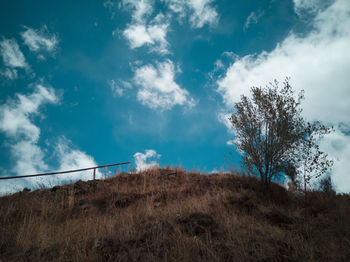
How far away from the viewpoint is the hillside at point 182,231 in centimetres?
493

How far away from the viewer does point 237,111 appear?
40.1ft

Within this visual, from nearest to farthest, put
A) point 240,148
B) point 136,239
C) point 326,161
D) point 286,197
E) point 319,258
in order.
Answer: point 319,258 < point 136,239 < point 326,161 < point 286,197 < point 240,148

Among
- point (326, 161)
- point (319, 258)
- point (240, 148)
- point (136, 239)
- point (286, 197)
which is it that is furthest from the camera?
point (240, 148)

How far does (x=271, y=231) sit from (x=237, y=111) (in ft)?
23.8

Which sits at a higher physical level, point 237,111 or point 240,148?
point 237,111

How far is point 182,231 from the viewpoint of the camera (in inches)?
245

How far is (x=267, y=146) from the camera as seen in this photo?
36.2ft

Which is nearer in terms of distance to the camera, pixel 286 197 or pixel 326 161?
pixel 326 161

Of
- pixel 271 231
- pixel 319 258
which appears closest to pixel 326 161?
pixel 271 231

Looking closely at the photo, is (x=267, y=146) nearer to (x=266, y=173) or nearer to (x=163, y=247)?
(x=266, y=173)

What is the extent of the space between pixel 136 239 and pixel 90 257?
124cm

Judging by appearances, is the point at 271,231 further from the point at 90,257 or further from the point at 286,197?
the point at 286,197

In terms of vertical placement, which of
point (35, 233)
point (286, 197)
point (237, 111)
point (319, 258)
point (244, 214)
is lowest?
point (319, 258)

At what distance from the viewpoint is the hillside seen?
493 cm
